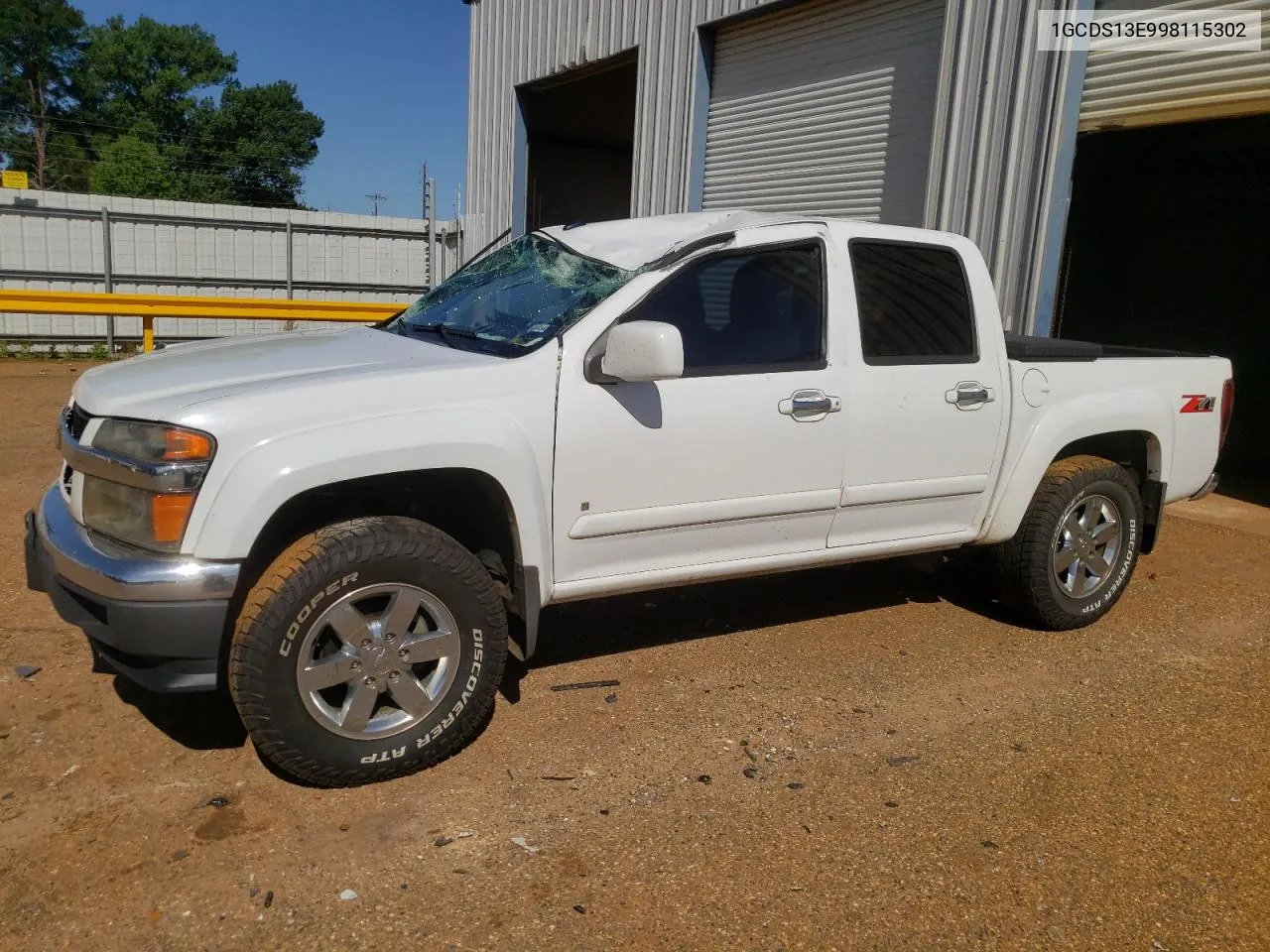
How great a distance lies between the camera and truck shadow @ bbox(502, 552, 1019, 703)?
4508 mm

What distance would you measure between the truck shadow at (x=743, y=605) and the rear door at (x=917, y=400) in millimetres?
620

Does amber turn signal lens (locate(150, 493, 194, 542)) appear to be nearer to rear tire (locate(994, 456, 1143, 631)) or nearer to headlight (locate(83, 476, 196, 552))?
headlight (locate(83, 476, 196, 552))

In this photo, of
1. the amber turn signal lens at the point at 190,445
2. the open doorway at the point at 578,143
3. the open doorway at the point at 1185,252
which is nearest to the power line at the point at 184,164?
the open doorway at the point at 578,143

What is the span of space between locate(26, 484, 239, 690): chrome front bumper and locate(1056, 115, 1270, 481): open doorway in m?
9.58

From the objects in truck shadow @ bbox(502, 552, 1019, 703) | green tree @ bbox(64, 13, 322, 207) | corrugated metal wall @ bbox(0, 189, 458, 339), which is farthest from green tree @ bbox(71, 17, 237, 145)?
truck shadow @ bbox(502, 552, 1019, 703)

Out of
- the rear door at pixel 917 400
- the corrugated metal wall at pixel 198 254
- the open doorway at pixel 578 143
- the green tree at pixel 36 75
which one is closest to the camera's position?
the rear door at pixel 917 400

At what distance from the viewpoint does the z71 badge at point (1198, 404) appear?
5098 millimetres

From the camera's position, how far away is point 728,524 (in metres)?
3.81

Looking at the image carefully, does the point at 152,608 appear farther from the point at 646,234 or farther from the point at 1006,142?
the point at 1006,142

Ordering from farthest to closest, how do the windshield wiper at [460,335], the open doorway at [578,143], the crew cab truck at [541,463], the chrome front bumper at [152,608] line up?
the open doorway at [578,143], the windshield wiper at [460,335], the crew cab truck at [541,463], the chrome front bumper at [152,608]

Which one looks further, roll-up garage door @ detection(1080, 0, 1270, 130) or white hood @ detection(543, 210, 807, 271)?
roll-up garage door @ detection(1080, 0, 1270, 130)

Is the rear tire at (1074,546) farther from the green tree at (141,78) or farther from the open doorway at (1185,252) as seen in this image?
the green tree at (141,78)

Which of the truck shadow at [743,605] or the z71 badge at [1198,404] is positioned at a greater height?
the z71 badge at [1198,404]

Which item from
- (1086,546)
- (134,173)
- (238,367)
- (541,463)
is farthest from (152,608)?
(134,173)
